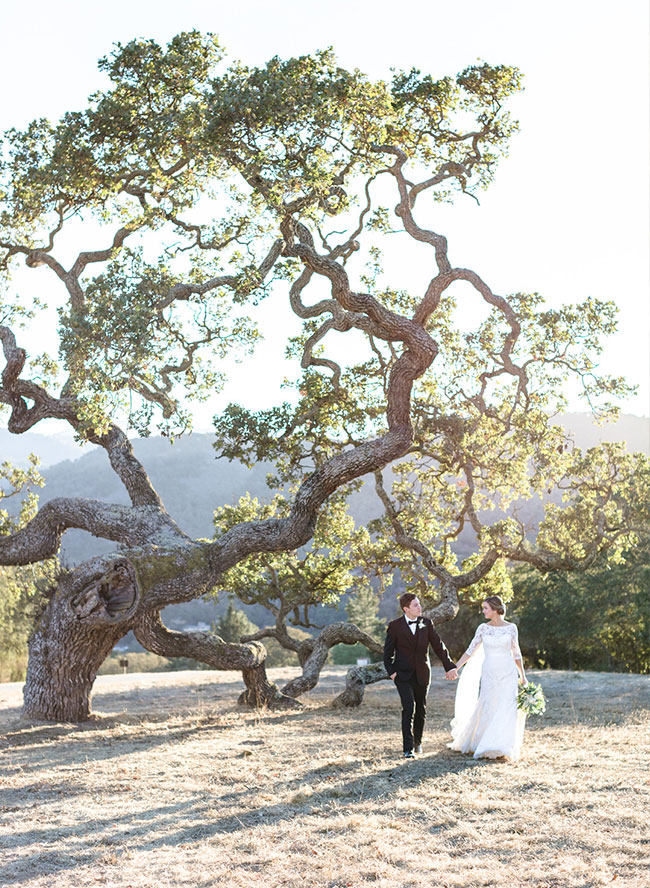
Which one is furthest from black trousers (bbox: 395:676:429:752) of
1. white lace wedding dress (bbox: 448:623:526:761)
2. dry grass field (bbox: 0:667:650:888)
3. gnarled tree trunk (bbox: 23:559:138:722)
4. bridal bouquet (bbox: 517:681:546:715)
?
gnarled tree trunk (bbox: 23:559:138:722)

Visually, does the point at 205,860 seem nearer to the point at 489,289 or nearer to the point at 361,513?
the point at 489,289

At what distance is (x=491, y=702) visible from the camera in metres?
9.81

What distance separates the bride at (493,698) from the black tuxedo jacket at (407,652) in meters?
0.42

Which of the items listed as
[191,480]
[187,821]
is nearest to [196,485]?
[191,480]

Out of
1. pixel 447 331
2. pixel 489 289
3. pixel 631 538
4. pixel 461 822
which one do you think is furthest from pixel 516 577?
pixel 461 822

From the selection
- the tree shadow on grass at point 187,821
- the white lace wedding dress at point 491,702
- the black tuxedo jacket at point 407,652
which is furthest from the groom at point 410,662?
the tree shadow on grass at point 187,821

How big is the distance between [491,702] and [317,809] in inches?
117

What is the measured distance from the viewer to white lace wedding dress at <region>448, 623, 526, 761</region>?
9617mm

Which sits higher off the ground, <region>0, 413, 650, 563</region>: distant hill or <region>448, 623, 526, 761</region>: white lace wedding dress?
<region>0, 413, 650, 563</region>: distant hill

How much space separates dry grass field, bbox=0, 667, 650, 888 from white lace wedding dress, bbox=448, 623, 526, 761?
12.3 inches

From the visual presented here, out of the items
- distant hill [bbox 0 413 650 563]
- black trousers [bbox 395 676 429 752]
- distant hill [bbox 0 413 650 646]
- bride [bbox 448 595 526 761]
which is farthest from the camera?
distant hill [bbox 0 413 650 563]

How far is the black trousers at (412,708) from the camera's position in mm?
10039

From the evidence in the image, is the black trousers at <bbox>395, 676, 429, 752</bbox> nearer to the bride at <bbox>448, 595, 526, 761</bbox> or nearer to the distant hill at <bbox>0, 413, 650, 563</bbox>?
the bride at <bbox>448, 595, 526, 761</bbox>

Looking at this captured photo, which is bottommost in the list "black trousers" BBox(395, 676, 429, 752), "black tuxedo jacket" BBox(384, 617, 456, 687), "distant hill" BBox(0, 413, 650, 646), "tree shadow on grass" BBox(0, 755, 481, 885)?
"tree shadow on grass" BBox(0, 755, 481, 885)
